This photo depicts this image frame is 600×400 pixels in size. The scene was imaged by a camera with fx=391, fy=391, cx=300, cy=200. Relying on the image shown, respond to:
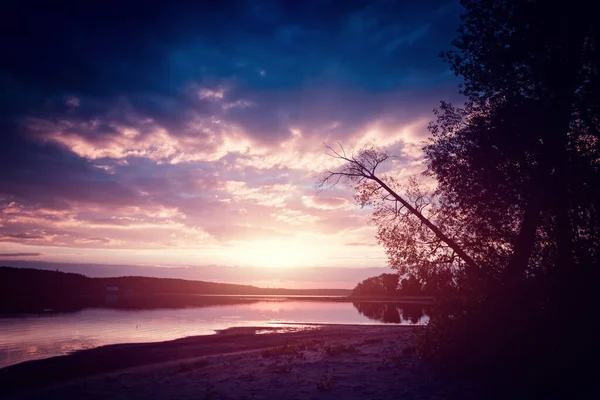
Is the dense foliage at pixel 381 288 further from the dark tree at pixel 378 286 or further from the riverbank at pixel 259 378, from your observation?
the riverbank at pixel 259 378

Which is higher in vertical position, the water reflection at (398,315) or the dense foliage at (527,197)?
the dense foliage at (527,197)

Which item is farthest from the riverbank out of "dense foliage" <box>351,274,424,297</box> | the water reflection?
"dense foliage" <box>351,274,424,297</box>

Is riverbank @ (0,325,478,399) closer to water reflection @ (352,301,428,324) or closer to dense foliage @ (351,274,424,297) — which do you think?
water reflection @ (352,301,428,324)

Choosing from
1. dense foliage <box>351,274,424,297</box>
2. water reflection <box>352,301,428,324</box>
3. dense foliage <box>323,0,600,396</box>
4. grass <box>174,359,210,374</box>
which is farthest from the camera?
dense foliage <box>351,274,424,297</box>

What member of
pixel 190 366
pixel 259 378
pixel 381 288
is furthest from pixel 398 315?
pixel 381 288

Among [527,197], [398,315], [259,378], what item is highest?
[527,197]

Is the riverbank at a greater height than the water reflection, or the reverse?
the riverbank

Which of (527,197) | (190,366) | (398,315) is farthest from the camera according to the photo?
(398,315)

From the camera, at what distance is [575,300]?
506 inches

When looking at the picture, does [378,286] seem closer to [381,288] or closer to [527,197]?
[381,288]

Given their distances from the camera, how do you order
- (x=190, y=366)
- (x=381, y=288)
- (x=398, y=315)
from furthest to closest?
(x=381, y=288), (x=398, y=315), (x=190, y=366)

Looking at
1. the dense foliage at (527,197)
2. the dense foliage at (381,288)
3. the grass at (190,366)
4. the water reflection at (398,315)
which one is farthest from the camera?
the dense foliage at (381,288)

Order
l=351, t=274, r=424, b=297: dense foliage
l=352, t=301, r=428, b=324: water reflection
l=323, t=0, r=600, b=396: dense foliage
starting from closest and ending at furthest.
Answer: l=323, t=0, r=600, b=396: dense foliage → l=352, t=301, r=428, b=324: water reflection → l=351, t=274, r=424, b=297: dense foliage

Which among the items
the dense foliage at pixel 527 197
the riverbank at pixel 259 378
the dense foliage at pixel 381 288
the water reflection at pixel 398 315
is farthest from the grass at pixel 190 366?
the dense foliage at pixel 381 288
